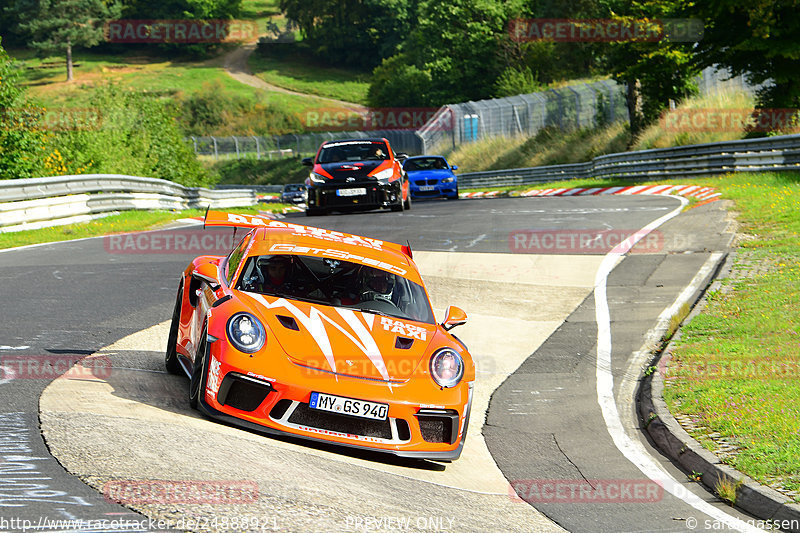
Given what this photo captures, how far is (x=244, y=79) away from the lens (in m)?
118

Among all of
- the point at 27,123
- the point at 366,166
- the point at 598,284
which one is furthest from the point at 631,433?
the point at 27,123

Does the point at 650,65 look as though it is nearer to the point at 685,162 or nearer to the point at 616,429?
the point at 685,162

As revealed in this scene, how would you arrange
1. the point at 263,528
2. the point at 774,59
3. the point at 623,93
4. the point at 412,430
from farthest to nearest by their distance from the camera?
1. the point at 623,93
2. the point at 774,59
3. the point at 412,430
4. the point at 263,528

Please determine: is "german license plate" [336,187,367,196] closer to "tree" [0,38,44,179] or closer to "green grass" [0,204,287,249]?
"green grass" [0,204,287,249]

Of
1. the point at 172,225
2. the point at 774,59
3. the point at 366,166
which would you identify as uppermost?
the point at 774,59

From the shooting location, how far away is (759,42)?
89.0 feet

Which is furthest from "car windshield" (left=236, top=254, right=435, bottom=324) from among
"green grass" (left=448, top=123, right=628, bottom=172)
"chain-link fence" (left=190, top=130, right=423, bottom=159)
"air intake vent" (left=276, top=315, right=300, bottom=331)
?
"chain-link fence" (left=190, top=130, right=423, bottom=159)

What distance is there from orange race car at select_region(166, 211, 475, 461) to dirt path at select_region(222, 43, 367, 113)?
100462mm

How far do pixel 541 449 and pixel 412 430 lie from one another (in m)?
1.61

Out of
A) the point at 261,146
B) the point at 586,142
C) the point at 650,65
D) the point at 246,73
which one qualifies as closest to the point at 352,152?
the point at 650,65

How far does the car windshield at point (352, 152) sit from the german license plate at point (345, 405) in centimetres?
1590

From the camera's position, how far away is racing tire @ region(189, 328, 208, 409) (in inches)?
254

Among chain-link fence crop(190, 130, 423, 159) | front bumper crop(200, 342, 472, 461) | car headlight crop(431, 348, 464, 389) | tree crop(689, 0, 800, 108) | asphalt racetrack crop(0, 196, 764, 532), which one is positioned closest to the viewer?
asphalt racetrack crop(0, 196, 764, 532)

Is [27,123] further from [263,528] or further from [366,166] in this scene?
[263,528]
